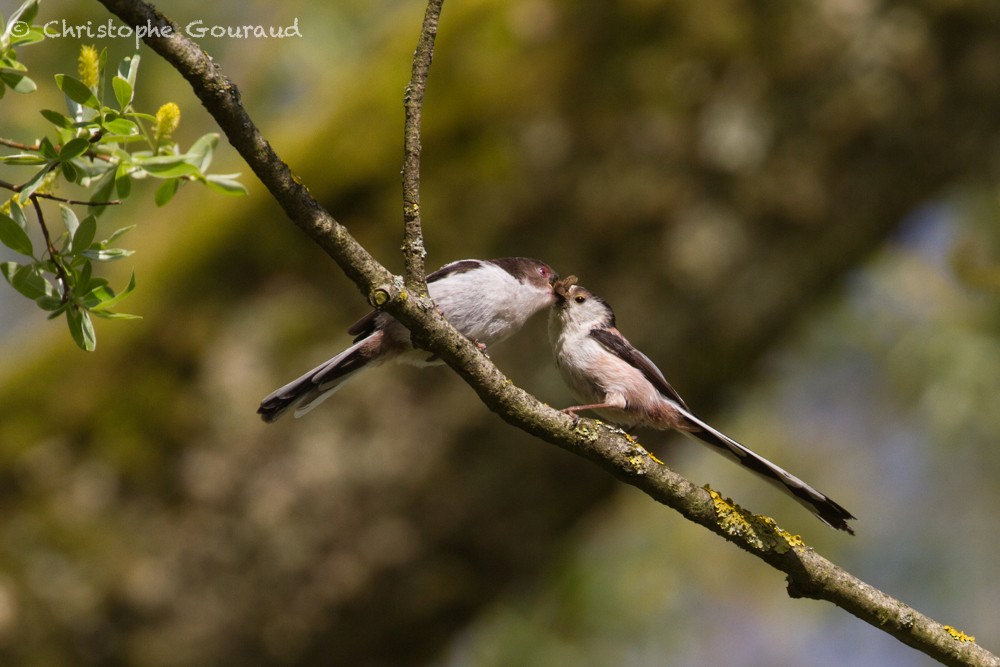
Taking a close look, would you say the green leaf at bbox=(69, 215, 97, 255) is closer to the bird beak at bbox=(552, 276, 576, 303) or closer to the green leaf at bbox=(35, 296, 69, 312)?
the green leaf at bbox=(35, 296, 69, 312)

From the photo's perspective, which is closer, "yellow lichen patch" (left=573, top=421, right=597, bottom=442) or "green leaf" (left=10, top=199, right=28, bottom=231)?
"green leaf" (left=10, top=199, right=28, bottom=231)

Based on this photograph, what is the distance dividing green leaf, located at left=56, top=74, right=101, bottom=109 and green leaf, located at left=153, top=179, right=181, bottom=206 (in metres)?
0.16

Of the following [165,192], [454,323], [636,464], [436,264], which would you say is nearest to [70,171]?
[165,192]

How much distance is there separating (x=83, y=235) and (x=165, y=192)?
16cm

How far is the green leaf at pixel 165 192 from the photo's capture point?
159cm

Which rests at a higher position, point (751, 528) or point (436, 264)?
point (436, 264)

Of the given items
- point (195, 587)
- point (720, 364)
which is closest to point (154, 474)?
point (195, 587)

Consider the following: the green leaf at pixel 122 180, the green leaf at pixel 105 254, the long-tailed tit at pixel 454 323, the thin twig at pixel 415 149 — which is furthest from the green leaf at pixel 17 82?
the long-tailed tit at pixel 454 323

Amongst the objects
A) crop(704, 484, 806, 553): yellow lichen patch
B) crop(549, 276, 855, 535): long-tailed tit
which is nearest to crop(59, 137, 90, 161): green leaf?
crop(549, 276, 855, 535): long-tailed tit

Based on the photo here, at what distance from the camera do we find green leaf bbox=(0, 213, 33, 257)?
155 cm

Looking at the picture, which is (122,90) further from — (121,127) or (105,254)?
(105,254)

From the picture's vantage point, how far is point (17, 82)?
5.04ft

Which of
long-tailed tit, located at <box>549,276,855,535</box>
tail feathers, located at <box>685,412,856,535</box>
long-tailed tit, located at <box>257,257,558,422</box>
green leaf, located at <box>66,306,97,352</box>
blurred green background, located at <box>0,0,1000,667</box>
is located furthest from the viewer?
blurred green background, located at <box>0,0,1000,667</box>

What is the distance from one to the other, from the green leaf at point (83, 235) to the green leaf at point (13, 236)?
0.23 feet
